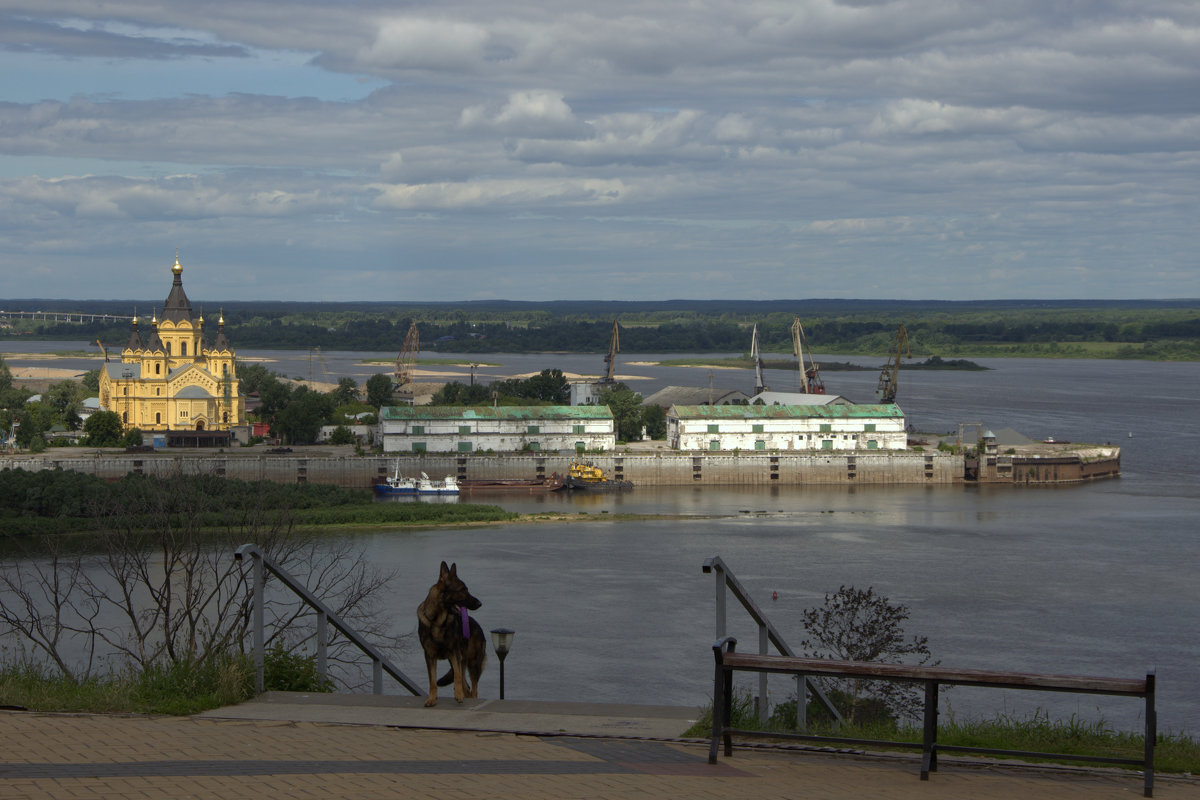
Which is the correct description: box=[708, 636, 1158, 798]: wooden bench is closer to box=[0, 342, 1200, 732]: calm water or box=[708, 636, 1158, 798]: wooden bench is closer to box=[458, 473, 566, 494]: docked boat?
box=[0, 342, 1200, 732]: calm water

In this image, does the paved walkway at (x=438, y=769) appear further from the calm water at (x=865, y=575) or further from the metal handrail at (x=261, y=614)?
the calm water at (x=865, y=575)

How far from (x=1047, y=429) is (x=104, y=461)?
114ft

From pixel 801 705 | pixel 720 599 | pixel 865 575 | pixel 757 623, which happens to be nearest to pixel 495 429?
pixel 865 575

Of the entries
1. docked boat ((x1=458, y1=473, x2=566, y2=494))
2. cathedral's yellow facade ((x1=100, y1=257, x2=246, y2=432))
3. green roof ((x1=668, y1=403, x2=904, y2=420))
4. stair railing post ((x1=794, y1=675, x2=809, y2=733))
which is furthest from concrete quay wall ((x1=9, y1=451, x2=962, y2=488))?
stair railing post ((x1=794, y1=675, x2=809, y2=733))

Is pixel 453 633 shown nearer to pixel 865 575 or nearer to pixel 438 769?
pixel 438 769

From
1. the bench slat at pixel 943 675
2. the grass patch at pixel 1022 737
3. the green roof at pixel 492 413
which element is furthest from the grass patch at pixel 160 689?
the green roof at pixel 492 413

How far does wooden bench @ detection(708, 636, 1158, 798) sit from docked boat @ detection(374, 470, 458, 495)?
35.4 metres

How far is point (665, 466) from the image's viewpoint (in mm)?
43531

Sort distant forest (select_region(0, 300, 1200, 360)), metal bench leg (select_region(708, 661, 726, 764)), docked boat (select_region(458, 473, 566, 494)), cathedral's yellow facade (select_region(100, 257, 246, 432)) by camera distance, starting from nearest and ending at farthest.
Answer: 1. metal bench leg (select_region(708, 661, 726, 764))
2. docked boat (select_region(458, 473, 566, 494))
3. cathedral's yellow facade (select_region(100, 257, 246, 432))
4. distant forest (select_region(0, 300, 1200, 360))

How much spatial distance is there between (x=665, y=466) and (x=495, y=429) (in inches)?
240

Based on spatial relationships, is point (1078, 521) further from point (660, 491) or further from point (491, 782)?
point (491, 782)

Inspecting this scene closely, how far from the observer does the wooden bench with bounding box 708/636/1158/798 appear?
4.88 m

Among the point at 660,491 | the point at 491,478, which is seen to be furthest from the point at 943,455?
the point at 491,478

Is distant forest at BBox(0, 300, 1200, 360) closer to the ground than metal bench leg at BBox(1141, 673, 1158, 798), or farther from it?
farther from it
